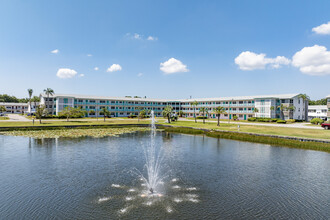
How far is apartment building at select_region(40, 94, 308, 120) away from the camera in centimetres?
8925

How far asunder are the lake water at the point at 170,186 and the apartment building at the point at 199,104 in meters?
64.2

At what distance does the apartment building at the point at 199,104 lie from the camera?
89.2m

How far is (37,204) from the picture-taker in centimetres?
1486

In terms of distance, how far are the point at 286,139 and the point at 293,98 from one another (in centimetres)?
5784

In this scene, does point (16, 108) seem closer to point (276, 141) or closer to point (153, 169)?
point (153, 169)

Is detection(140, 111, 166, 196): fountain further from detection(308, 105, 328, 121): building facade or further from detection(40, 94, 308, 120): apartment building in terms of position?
detection(308, 105, 328, 121): building facade

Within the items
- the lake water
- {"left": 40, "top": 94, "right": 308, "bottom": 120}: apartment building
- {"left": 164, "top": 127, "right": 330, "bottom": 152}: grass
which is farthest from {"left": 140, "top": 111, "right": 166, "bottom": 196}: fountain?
{"left": 40, "top": 94, "right": 308, "bottom": 120}: apartment building

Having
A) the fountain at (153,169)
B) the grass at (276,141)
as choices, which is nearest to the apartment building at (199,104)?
the grass at (276,141)

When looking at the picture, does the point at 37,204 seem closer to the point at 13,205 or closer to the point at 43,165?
the point at 13,205

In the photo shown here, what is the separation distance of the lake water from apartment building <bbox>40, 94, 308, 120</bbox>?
210ft

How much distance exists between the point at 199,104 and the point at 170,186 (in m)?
104

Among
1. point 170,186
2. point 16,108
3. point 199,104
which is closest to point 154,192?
point 170,186

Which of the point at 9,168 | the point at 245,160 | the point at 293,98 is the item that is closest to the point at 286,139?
the point at 245,160

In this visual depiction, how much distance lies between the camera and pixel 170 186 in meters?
18.8
